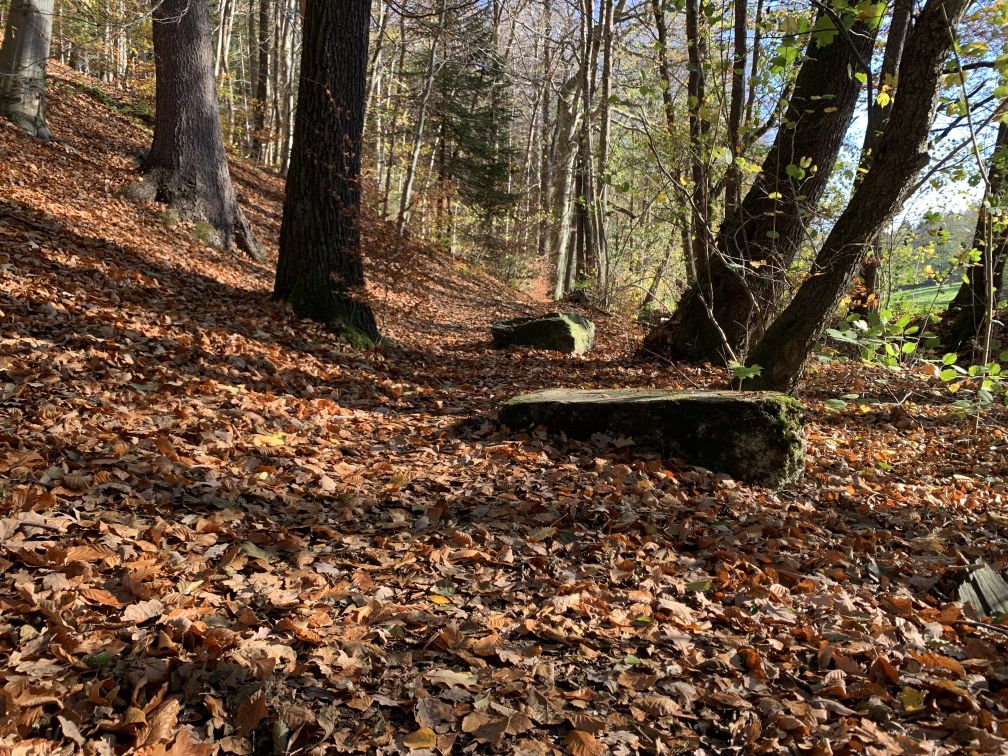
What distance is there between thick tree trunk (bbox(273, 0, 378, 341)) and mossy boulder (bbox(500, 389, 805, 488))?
11.3ft

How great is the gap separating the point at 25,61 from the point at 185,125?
8.53 feet

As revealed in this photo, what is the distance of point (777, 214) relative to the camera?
6812 mm

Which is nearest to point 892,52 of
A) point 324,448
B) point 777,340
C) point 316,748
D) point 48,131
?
point 777,340

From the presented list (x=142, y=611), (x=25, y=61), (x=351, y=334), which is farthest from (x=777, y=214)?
(x=25, y=61)

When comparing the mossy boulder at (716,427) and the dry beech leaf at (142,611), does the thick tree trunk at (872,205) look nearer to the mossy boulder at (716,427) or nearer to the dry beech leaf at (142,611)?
the mossy boulder at (716,427)

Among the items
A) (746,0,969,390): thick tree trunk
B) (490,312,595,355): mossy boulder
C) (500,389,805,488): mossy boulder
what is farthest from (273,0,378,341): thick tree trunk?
(746,0,969,390): thick tree trunk

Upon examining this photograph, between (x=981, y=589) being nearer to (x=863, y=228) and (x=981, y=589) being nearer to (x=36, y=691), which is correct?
(x=863, y=228)

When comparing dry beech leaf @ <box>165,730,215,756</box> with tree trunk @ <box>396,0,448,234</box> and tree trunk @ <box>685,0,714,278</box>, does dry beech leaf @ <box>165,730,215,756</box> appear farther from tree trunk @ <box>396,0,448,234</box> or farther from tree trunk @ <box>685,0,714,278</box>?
tree trunk @ <box>396,0,448,234</box>

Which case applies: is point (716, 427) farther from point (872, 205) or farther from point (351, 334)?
point (351, 334)

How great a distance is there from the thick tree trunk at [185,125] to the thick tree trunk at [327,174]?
9.86ft

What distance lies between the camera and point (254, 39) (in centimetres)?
2605

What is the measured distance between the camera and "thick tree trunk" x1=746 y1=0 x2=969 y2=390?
4.88 metres

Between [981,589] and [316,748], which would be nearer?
[316,748]

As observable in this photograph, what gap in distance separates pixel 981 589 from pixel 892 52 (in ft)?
16.2
